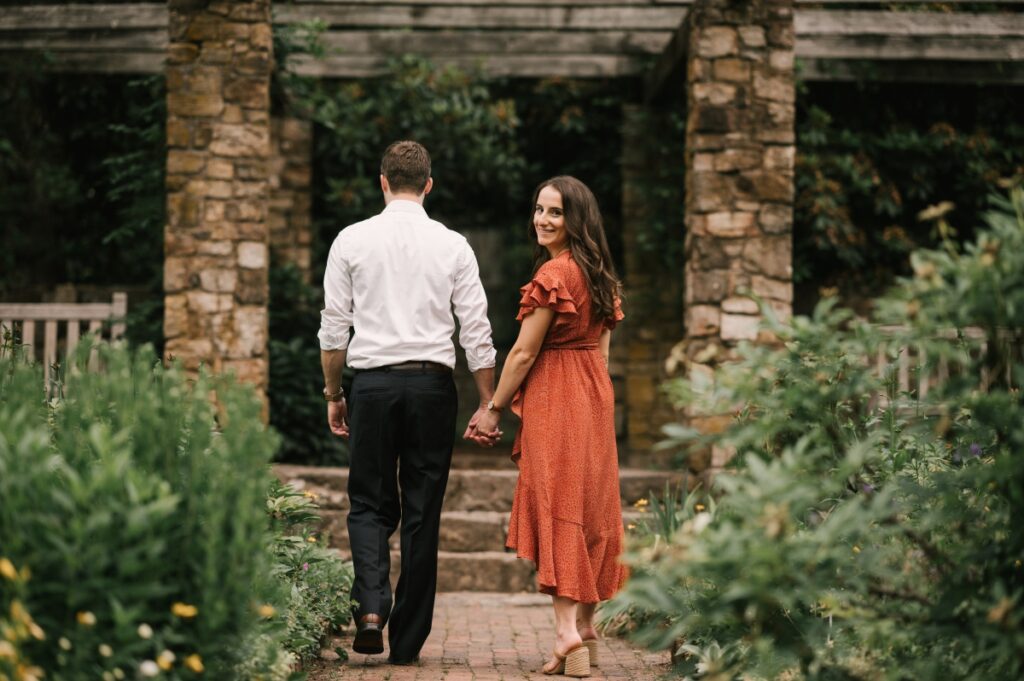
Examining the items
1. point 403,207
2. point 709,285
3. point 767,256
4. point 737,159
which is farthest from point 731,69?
point 403,207

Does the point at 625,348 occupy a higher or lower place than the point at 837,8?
lower

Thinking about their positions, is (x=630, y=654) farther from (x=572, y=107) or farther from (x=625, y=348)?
(x=572, y=107)

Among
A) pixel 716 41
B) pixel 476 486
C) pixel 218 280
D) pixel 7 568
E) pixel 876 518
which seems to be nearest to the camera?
pixel 7 568

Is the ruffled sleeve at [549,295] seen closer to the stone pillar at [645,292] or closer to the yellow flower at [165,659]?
the yellow flower at [165,659]

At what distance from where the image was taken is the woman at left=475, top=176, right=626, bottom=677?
416 centimetres

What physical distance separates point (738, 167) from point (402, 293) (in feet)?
10.4

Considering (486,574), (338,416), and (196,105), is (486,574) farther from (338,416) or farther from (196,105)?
(196,105)

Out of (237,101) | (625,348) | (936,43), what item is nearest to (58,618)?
(237,101)

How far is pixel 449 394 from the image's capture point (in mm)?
4273

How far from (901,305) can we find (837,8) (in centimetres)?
678

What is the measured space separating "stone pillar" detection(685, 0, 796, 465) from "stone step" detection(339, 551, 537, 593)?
4.47 ft

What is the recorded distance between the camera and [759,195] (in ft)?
22.2

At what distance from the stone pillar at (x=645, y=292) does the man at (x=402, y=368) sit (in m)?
4.53

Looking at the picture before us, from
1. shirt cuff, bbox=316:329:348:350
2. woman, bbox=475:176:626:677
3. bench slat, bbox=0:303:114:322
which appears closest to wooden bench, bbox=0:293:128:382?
bench slat, bbox=0:303:114:322
